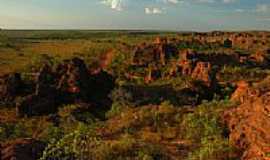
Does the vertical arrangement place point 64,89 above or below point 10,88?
above

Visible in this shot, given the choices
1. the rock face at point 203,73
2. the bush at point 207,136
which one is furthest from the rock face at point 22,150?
the rock face at point 203,73

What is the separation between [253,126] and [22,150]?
8.09 metres

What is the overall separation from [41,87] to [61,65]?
2.84 metres

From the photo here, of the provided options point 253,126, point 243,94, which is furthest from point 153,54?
point 253,126

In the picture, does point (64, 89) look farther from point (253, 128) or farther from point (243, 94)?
point (253, 128)

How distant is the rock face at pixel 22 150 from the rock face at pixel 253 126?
Answer: 6.71 m

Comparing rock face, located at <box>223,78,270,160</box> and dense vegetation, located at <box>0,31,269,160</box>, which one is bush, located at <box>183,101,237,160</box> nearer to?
dense vegetation, located at <box>0,31,269,160</box>

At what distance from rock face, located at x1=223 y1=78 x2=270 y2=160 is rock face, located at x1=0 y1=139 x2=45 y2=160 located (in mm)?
6714

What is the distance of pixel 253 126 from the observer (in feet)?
60.2

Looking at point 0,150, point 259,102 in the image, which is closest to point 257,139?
point 259,102

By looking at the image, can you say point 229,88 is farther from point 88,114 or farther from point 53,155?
point 53,155

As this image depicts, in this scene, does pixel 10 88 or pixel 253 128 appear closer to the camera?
pixel 253 128

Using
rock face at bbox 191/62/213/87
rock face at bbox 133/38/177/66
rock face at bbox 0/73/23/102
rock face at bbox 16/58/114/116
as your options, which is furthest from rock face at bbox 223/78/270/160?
rock face at bbox 133/38/177/66

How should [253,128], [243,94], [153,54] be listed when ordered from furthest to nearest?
[153,54] → [243,94] → [253,128]
